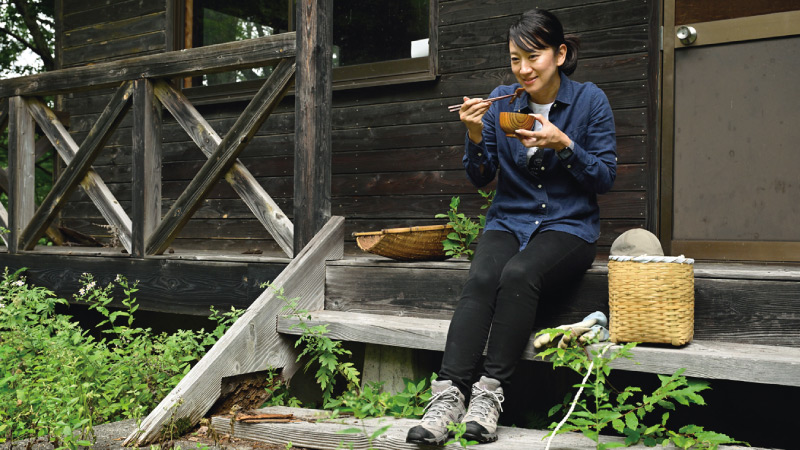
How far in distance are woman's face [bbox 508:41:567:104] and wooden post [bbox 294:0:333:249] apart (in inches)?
42.7

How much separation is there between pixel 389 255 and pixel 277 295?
51cm

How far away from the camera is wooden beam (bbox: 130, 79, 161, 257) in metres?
3.91

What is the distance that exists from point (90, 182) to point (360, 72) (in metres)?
1.78

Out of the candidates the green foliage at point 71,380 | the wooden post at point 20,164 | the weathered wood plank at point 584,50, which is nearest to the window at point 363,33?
the weathered wood plank at point 584,50

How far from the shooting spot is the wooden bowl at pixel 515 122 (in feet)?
8.11

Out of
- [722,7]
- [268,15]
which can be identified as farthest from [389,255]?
[268,15]

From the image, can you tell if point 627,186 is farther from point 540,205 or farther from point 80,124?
point 80,124

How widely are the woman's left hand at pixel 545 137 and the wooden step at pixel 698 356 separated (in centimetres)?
66

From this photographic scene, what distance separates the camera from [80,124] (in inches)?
244

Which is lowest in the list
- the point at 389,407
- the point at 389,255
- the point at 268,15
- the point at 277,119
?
the point at 389,407

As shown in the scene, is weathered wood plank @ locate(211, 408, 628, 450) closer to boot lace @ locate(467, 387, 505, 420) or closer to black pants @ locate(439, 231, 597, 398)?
boot lace @ locate(467, 387, 505, 420)

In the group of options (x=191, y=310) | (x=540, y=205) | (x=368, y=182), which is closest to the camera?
(x=540, y=205)

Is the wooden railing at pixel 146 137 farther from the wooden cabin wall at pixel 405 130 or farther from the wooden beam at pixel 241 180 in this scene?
the wooden cabin wall at pixel 405 130

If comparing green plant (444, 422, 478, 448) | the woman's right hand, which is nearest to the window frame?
the woman's right hand
